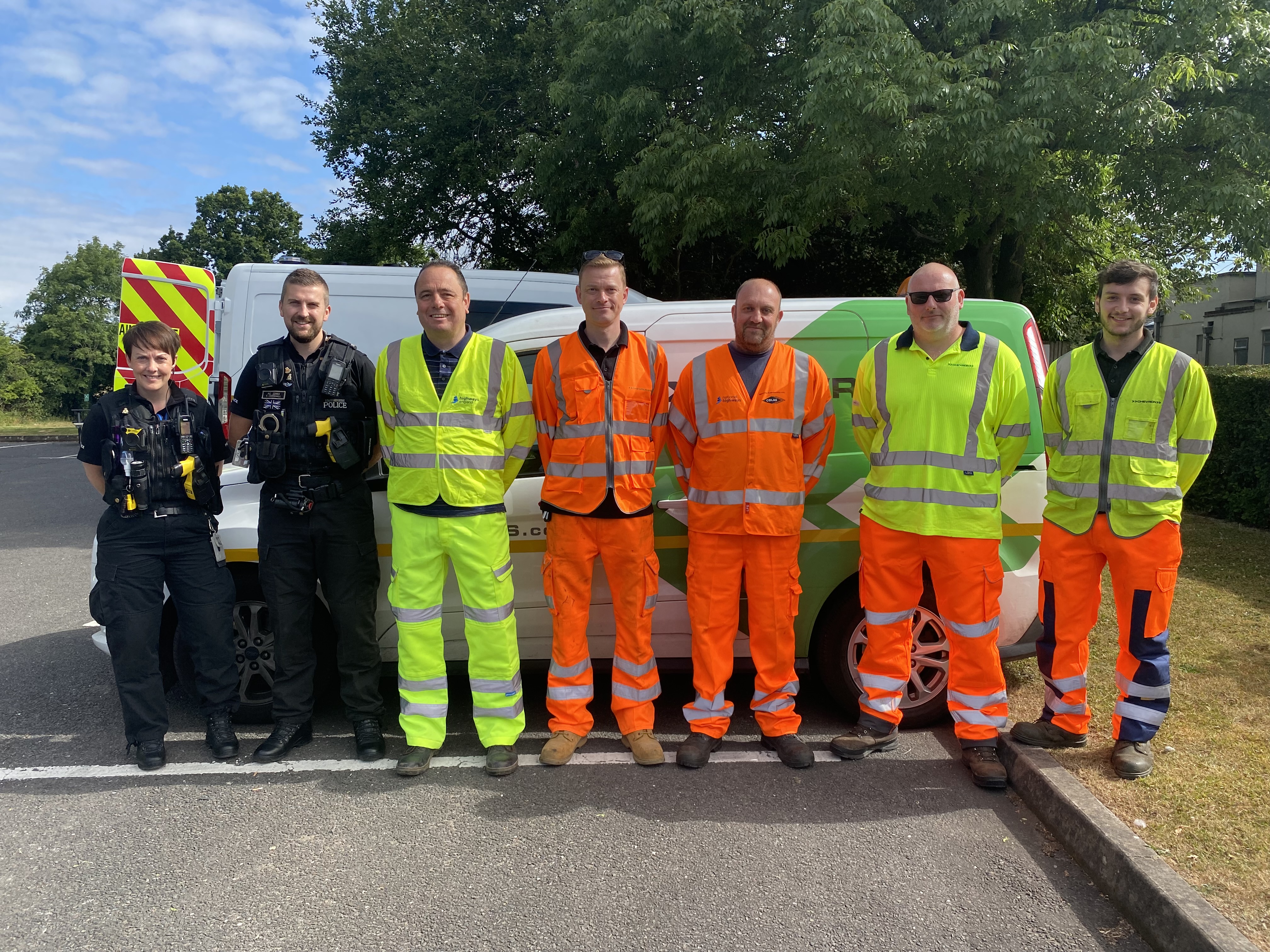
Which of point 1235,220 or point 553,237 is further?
point 553,237

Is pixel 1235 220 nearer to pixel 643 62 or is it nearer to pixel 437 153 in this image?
pixel 643 62

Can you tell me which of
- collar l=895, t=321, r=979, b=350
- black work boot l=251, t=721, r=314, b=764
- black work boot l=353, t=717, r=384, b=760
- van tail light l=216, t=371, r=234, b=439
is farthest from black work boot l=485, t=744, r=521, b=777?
van tail light l=216, t=371, r=234, b=439

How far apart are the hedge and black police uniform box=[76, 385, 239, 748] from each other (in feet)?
29.8

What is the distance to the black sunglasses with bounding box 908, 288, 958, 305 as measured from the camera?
3701mm

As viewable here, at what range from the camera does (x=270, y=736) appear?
4070 millimetres

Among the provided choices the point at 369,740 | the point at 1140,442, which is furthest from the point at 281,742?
the point at 1140,442

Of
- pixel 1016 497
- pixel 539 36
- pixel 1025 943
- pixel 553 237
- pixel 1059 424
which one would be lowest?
pixel 1025 943

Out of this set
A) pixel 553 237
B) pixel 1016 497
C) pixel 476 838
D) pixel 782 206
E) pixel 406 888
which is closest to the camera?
pixel 406 888

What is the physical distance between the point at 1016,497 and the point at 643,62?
8.29 meters

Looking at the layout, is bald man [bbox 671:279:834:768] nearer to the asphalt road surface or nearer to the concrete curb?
the asphalt road surface

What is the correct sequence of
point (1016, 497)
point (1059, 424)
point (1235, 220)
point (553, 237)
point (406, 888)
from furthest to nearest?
point (553, 237), point (1235, 220), point (1016, 497), point (1059, 424), point (406, 888)

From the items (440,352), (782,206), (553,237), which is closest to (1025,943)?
(440,352)

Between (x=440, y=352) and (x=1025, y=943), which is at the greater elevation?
(x=440, y=352)

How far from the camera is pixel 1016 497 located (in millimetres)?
4137
